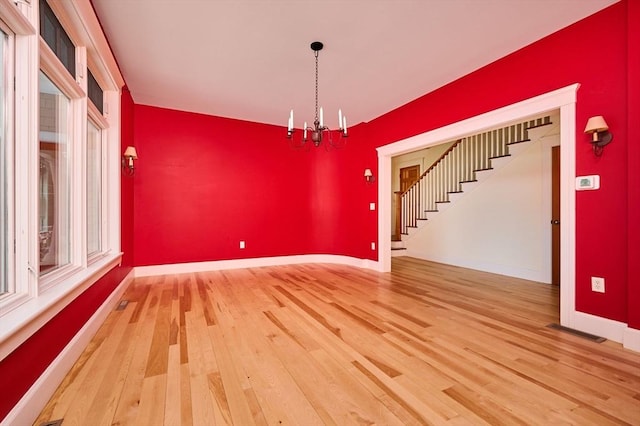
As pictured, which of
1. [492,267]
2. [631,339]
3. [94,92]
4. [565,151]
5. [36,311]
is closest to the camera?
[36,311]

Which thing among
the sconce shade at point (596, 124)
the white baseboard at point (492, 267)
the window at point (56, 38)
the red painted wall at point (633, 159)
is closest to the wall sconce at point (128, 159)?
the window at point (56, 38)

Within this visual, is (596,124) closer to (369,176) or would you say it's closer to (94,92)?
(369,176)

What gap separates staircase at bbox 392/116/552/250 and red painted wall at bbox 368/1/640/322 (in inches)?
81.9

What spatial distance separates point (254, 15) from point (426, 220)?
5.59 m

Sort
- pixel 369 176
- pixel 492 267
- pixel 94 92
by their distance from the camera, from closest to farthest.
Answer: pixel 94 92, pixel 492 267, pixel 369 176

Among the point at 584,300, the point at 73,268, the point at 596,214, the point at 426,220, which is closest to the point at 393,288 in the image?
the point at 584,300

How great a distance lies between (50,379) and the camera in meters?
1.70

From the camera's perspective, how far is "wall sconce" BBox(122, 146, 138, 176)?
3914mm

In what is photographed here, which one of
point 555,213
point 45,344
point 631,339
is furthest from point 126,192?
point 555,213

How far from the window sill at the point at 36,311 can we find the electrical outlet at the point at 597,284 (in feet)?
13.2

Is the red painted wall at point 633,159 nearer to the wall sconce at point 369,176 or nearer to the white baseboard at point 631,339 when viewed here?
the white baseboard at point 631,339

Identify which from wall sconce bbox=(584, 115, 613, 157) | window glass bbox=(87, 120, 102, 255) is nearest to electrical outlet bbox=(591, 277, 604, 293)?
wall sconce bbox=(584, 115, 613, 157)

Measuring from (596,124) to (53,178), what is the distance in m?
4.46

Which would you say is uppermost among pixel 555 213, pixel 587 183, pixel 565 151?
pixel 565 151
